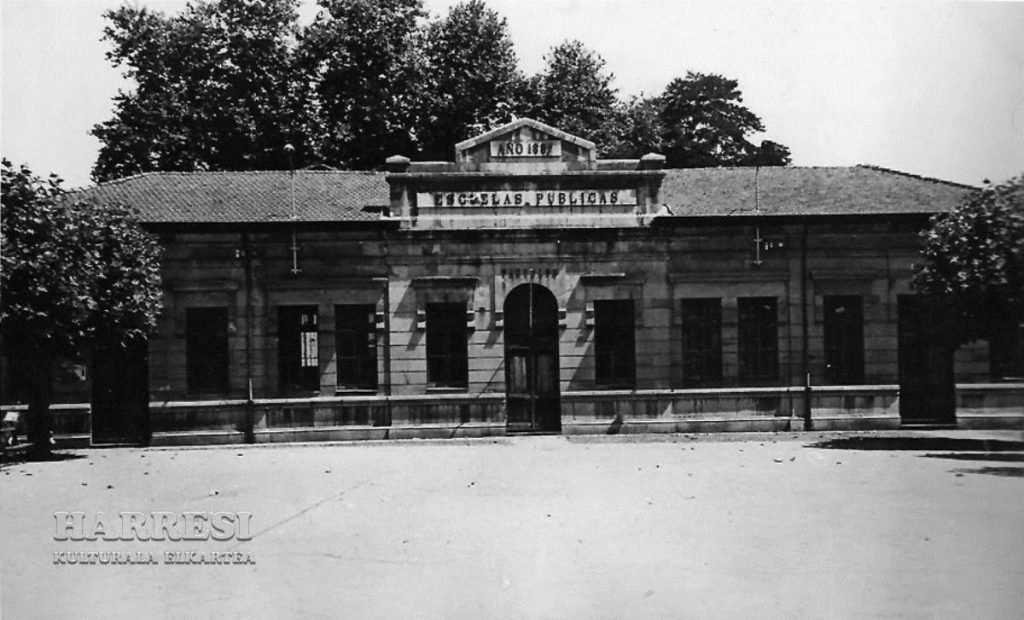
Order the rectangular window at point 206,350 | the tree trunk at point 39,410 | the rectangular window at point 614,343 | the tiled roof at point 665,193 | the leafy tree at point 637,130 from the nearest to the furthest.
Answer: the tree trunk at point 39,410 < the rectangular window at point 206,350 < the tiled roof at point 665,193 < the rectangular window at point 614,343 < the leafy tree at point 637,130

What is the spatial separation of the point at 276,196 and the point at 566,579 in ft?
58.0

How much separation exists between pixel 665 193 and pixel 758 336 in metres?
4.79

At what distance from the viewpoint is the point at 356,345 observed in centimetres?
2333

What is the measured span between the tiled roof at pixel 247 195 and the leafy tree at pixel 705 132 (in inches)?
467

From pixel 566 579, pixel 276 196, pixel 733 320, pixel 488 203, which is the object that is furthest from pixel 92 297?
pixel 733 320

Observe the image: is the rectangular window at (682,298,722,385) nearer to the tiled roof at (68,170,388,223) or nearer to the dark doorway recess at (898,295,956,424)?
the dark doorway recess at (898,295,956,424)

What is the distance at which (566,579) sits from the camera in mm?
9211

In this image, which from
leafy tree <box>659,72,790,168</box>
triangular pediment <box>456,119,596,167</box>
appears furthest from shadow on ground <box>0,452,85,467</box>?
leafy tree <box>659,72,790,168</box>

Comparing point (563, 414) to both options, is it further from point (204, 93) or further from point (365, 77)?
point (204, 93)

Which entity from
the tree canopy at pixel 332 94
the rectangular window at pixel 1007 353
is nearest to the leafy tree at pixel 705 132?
the tree canopy at pixel 332 94

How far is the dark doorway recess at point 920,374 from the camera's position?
23406 mm

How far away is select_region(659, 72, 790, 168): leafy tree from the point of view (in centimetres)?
3078

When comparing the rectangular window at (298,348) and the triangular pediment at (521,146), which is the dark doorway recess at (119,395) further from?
the triangular pediment at (521,146)

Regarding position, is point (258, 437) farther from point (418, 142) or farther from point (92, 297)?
point (418, 142)
